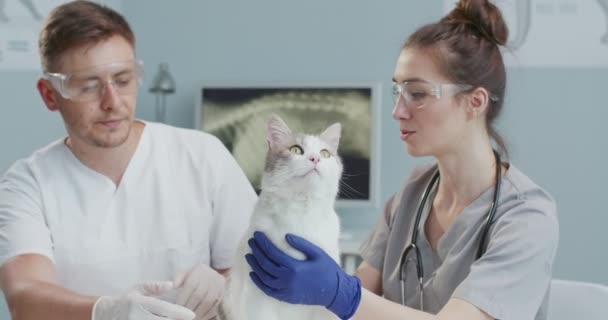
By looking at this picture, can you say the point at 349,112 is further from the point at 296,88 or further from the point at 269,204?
the point at 269,204

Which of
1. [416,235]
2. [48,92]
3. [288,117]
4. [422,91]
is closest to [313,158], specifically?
[422,91]

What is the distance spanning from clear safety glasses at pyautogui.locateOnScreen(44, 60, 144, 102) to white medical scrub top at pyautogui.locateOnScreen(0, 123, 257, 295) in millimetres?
204

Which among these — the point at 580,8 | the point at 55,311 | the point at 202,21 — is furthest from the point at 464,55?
the point at 202,21

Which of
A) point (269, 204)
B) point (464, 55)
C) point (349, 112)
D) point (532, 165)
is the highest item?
point (464, 55)

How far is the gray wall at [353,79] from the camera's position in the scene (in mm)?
3322

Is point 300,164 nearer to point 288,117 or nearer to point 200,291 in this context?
point 200,291

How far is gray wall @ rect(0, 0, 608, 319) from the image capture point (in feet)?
10.9

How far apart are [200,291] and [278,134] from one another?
330mm

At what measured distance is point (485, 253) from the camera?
1.43 m

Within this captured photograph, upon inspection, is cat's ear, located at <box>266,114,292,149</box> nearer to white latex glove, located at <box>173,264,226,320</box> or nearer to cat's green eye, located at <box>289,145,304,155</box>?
cat's green eye, located at <box>289,145,304,155</box>

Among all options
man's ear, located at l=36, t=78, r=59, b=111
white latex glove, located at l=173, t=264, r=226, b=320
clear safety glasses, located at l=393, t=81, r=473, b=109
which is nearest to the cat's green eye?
white latex glove, located at l=173, t=264, r=226, b=320

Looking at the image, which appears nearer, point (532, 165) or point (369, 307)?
point (369, 307)

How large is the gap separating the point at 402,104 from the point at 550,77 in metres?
2.12

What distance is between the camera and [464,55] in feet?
4.94
